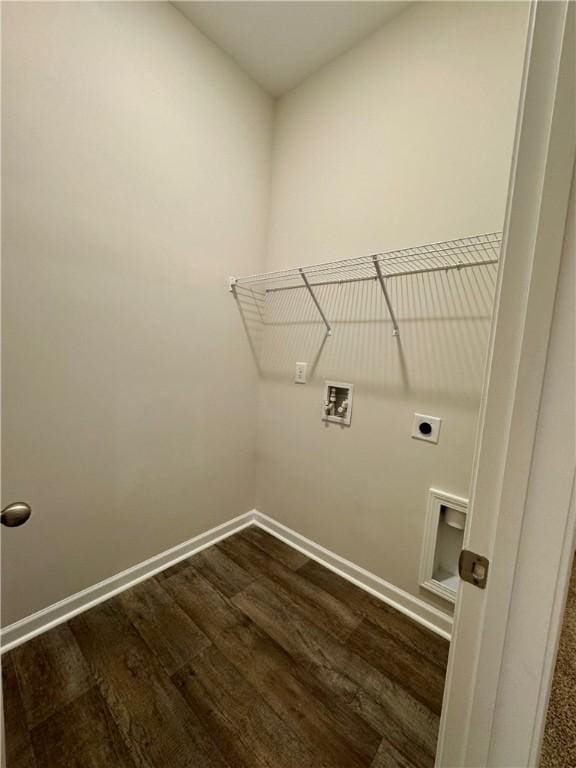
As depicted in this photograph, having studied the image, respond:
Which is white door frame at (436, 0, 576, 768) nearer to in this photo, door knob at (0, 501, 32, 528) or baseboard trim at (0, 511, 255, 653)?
door knob at (0, 501, 32, 528)

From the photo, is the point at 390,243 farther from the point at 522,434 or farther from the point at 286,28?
the point at 522,434

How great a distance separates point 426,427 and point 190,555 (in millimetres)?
1519

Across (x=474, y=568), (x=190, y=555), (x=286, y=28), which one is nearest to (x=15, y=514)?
(x=474, y=568)

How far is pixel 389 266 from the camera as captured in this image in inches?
58.1

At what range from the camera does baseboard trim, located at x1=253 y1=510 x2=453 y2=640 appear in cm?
140

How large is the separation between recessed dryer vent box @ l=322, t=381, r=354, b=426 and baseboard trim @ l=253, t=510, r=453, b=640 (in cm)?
79

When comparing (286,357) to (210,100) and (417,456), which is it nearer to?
(417,456)

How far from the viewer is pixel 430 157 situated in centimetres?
133

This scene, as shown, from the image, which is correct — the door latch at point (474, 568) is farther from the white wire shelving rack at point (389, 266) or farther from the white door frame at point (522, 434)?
the white wire shelving rack at point (389, 266)

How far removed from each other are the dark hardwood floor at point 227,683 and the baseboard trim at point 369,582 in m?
0.05

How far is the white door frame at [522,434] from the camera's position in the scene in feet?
1.38

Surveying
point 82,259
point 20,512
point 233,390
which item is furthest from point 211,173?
point 20,512

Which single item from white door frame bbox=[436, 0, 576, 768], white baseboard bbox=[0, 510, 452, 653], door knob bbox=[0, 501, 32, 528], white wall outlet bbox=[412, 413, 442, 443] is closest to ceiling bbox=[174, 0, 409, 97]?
white door frame bbox=[436, 0, 576, 768]

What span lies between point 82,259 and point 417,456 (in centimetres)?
172
